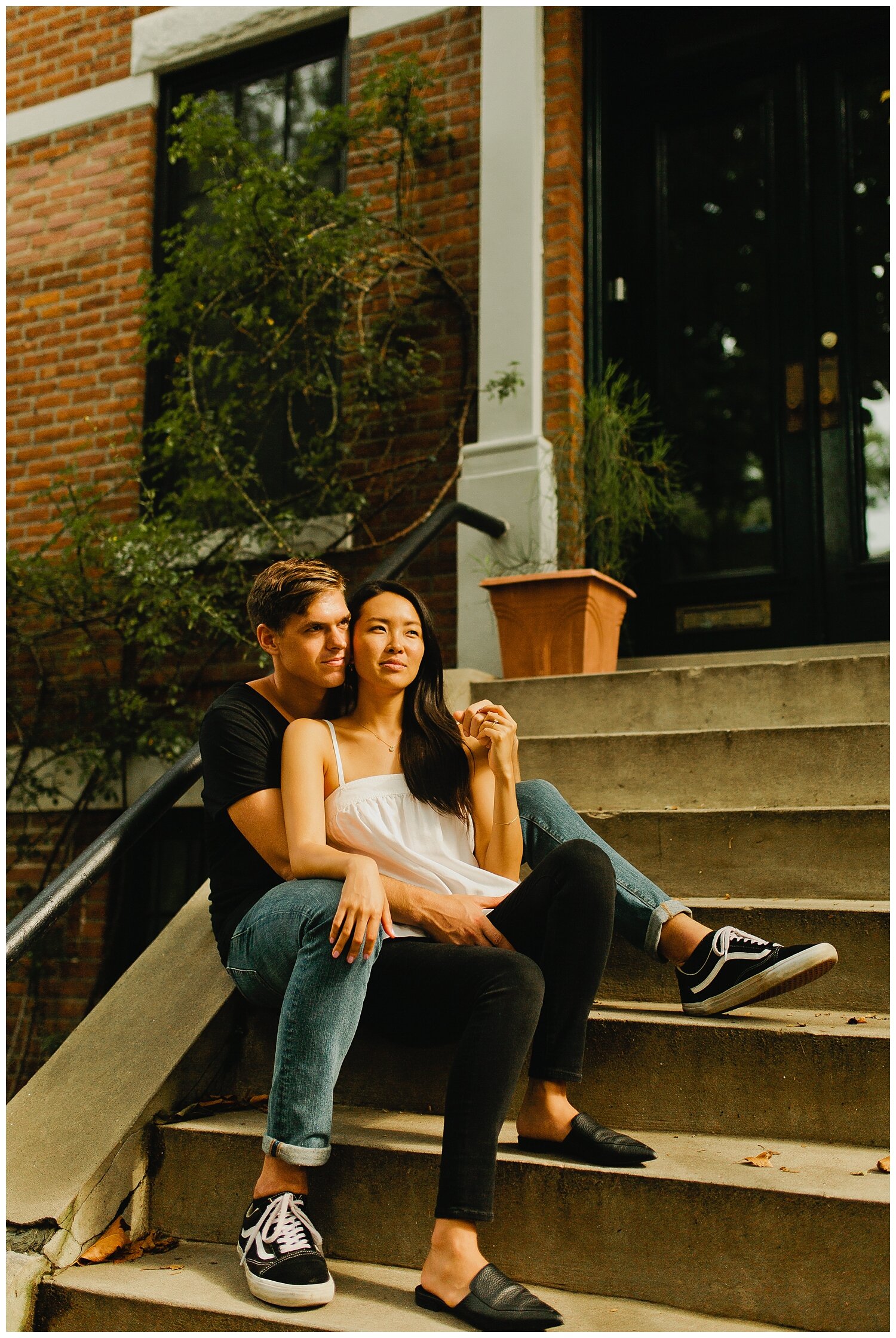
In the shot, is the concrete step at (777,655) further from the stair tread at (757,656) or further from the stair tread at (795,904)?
the stair tread at (795,904)

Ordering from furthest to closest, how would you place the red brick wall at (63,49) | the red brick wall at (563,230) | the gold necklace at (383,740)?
the red brick wall at (63,49) → the red brick wall at (563,230) → the gold necklace at (383,740)

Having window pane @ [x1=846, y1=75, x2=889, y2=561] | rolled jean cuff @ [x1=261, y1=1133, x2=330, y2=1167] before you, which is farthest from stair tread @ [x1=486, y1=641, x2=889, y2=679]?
rolled jean cuff @ [x1=261, y1=1133, x2=330, y2=1167]

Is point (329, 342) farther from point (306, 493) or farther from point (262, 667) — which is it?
point (262, 667)

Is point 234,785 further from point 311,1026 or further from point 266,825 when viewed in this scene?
point 311,1026

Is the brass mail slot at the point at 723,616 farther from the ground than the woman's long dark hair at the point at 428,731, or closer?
farther from the ground

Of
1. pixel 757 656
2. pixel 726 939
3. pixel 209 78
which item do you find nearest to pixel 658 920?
pixel 726 939

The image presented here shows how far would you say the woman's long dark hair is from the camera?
7.73ft

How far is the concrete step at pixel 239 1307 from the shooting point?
181cm

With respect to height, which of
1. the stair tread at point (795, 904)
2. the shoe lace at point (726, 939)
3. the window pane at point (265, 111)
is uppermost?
the window pane at point (265, 111)

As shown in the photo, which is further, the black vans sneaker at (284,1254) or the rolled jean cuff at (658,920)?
the rolled jean cuff at (658,920)

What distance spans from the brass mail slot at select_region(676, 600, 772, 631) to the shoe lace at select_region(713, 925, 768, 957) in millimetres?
2394

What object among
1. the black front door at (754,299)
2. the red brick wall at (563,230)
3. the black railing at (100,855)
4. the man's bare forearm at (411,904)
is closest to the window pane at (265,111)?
the red brick wall at (563,230)

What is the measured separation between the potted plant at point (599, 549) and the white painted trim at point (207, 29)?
2482mm

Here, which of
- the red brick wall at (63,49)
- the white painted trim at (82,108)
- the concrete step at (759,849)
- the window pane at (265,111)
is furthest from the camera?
the red brick wall at (63,49)
